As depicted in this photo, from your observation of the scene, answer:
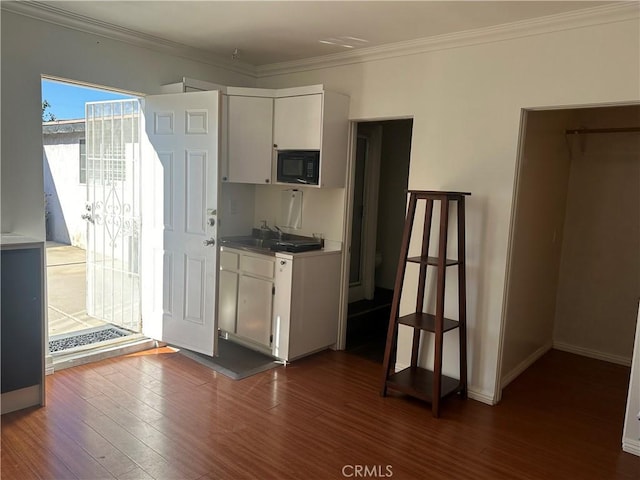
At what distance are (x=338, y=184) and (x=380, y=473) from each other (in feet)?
7.48

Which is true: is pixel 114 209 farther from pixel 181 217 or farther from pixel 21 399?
pixel 21 399

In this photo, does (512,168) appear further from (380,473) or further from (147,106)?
(147,106)

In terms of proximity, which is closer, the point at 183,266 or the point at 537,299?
the point at 183,266

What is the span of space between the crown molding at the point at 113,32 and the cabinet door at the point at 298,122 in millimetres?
701

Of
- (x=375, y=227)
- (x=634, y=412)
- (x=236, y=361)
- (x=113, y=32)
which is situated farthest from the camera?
(x=375, y=227)

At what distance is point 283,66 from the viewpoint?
426 centimetres

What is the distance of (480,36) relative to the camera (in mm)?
3098

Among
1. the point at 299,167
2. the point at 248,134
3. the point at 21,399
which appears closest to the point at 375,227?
the point at 299,167

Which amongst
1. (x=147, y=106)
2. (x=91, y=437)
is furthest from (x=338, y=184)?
(x=91, y=437)

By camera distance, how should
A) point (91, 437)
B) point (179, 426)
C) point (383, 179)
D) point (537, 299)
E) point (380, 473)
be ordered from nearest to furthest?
1. point (380, 473)
2. point (91, 437)
3. point (179, 426)
4. point (537, 299)
5. point (383, 179)

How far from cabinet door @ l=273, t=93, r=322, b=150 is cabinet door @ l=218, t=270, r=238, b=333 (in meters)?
1.24

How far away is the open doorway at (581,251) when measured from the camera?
375cm

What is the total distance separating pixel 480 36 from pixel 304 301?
7.66 feet

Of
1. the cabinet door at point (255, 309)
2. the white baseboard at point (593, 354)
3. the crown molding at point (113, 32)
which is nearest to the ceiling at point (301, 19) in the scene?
the crown molding at point (113, 32)
